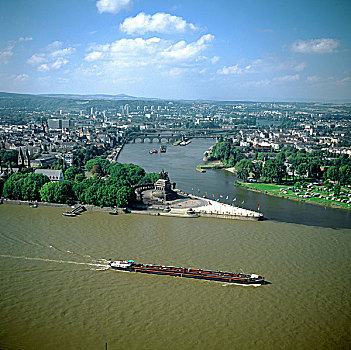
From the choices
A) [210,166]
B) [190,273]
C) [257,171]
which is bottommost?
[190,273]

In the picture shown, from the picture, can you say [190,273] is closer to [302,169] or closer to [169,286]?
[169,286]

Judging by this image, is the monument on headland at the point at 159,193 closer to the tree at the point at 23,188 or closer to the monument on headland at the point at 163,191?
the monument on headland at the point at 163,191

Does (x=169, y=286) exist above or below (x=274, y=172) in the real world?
below

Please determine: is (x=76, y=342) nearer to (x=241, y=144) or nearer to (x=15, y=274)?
(x=15, y=274)

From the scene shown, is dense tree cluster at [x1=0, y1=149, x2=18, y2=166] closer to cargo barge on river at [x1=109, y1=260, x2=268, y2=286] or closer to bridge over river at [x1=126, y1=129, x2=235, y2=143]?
cargo barge on river at [x1=109, y1=260, x2=268, y2=286]

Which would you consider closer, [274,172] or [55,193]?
[55,193]

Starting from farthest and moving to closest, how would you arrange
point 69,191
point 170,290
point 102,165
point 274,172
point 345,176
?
point 102,165, point 274,172, point 345,176, point 69,191, point 170,290

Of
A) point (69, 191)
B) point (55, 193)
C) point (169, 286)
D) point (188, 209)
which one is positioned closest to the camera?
point (169, 286)

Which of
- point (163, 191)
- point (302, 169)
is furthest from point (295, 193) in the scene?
point (163, 191)

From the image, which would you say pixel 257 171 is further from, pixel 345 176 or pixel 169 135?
pixel 169 135
